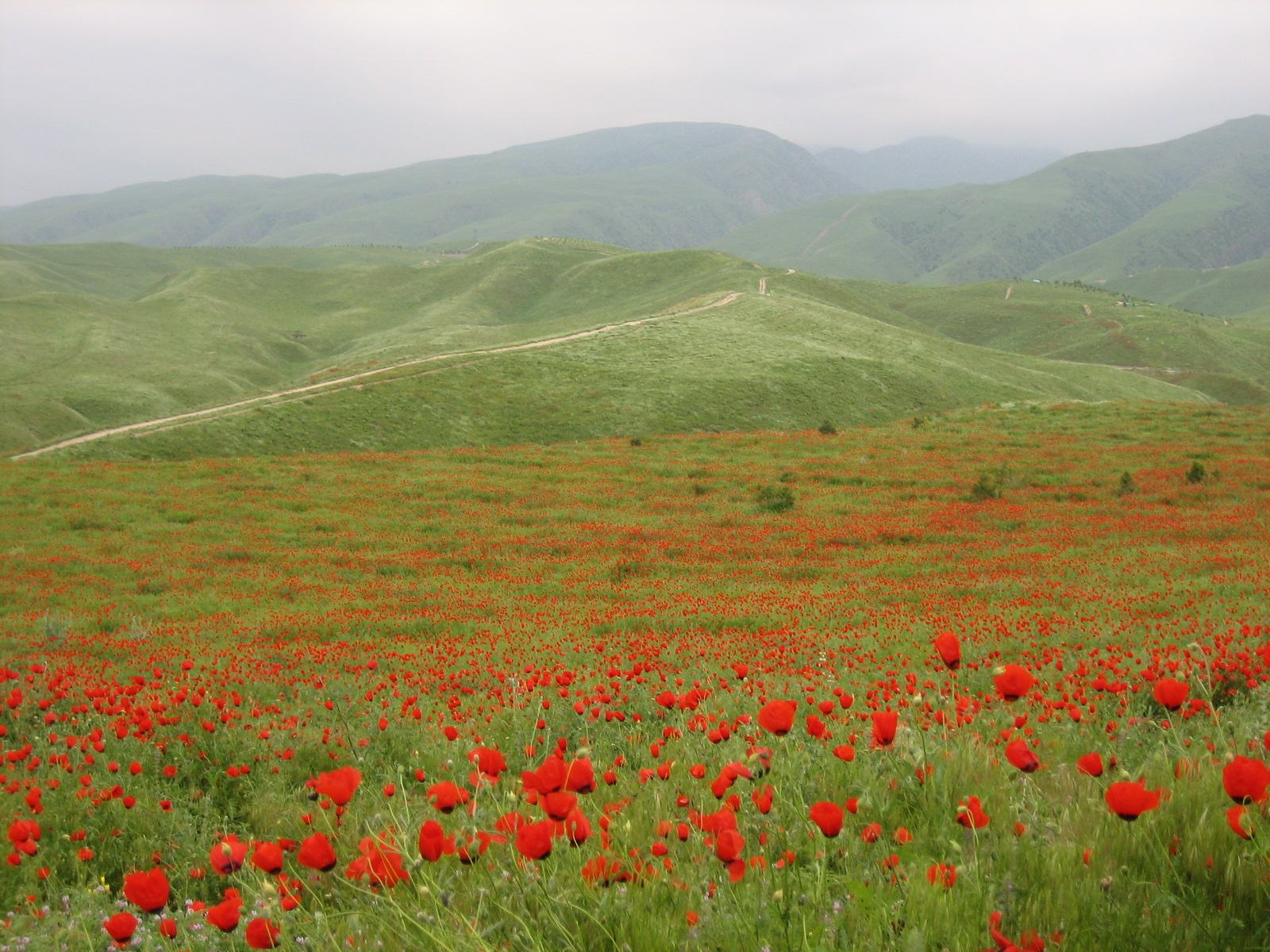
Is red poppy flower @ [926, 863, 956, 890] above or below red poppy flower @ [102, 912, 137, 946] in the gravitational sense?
below

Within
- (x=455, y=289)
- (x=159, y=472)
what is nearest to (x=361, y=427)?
(x=159, y=472)

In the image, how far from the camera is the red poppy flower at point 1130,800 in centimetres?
208

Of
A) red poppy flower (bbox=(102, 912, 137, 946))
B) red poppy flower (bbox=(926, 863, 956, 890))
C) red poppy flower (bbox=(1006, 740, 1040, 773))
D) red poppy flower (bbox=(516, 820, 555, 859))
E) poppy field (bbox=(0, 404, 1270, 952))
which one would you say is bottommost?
poppy field (bbox=(0, 404, 1270, 952))

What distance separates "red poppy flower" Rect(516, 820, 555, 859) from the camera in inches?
81.8

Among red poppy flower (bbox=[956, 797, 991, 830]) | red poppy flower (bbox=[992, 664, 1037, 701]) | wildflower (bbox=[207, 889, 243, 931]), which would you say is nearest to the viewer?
wildflower (bbox=[207, 889, 243, 931])

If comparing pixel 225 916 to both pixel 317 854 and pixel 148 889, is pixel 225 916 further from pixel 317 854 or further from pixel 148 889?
pixel 148 889

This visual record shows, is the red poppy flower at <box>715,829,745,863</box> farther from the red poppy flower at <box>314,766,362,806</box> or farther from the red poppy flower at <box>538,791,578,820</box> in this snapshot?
the red poppy flower at <box>314,766,362,806</box>

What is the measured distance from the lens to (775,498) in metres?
25.9

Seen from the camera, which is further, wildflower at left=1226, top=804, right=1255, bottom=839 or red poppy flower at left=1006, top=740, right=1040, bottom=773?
red poppy flower at left=1006, top=740, right=1040, bottom=773

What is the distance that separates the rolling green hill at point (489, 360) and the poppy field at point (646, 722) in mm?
25277

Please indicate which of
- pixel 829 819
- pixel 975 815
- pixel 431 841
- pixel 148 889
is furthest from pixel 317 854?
pixel 975 815

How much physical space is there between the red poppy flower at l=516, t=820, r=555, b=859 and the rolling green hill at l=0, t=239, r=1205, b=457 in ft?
149

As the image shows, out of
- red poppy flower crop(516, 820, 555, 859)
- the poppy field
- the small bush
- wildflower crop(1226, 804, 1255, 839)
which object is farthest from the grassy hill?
red poppy flower crop(516, 820, 555, 859)

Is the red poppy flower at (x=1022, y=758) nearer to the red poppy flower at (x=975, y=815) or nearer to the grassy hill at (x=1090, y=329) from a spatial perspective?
the red poppy flower at (x=975, y=815)
